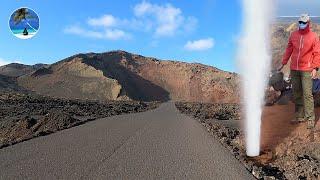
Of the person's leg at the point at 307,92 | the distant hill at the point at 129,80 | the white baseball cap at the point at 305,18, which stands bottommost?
the person's leg at the point at 307,92

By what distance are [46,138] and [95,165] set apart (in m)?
3.77

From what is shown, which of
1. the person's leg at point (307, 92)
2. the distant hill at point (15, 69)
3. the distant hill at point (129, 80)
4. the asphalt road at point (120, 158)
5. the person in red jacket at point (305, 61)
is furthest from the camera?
the distant hill at point (15, 69)

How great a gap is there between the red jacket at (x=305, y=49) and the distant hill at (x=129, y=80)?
63201mm

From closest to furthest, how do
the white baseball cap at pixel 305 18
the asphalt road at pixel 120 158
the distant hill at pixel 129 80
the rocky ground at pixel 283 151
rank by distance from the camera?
1. the asphalt road at pixel 120 158
2. the rocky ground at pixel 283 151
3. the white baseball cap at pixel 305 18
4. the distant hill at pixel 129 80

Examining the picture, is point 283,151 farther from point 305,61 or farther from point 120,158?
point 120,158

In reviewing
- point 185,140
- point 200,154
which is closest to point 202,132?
point 185,140

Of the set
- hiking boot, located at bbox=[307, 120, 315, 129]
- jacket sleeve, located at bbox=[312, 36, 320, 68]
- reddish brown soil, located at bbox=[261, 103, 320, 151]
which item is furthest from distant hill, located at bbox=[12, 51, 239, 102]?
jacket sleeve, located at bbox=[312, 36, 320, 68]

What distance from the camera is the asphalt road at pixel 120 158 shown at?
7.05 m

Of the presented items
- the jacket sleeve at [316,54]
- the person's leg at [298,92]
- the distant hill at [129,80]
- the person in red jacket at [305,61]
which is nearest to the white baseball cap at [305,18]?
the person in red jacket at [305,61]

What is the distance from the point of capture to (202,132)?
42.6 ft

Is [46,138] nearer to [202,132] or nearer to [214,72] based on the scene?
[202,132]

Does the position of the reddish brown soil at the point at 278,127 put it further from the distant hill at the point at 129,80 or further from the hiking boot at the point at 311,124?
the distant hill at the point at 129,80

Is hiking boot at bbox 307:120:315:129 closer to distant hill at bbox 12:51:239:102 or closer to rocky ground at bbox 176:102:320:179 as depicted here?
rocky ground at bbox 176:102:320:179

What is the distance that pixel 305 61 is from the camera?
11609mm
